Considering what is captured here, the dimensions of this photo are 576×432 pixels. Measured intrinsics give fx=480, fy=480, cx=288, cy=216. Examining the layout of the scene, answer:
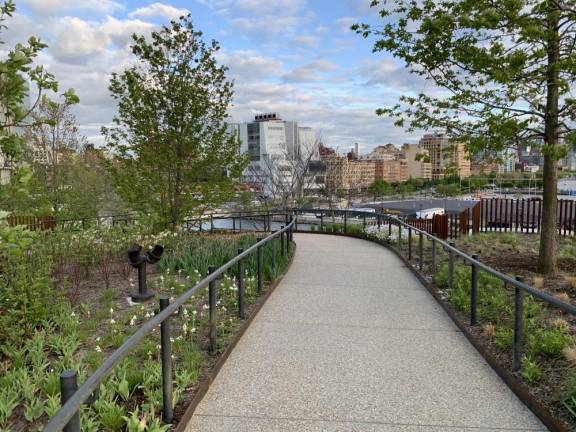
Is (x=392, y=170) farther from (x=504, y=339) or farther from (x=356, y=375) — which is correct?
(x=356, y=375)

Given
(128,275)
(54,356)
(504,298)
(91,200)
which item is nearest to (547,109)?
(504,298)

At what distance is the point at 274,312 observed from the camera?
246 inches

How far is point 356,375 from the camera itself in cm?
416

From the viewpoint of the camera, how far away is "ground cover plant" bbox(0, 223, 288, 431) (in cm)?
331

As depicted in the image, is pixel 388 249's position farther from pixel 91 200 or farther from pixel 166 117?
pixel 91 200

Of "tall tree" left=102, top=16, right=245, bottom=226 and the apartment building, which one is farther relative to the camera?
the apartment building

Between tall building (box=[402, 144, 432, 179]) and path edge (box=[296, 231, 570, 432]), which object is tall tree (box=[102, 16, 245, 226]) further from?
tall building (box=[402, 144, 432, 179])

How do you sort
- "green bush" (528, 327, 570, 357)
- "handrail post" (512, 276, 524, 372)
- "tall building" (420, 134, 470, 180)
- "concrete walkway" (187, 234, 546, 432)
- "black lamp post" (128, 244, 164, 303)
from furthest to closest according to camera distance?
"tall building" (420, 134, 470, 180) < "black lamp post" (128, 244, 164, 303) < "green bush" (528, 327, 570, 357) < "handrail post" (512, 276, 524, 372) < "concrete walkway" (187, 234, 546, 432)

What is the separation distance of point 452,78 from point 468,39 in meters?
0.83

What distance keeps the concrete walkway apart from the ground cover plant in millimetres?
355

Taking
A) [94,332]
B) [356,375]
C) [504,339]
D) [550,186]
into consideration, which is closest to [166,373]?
[356,375]

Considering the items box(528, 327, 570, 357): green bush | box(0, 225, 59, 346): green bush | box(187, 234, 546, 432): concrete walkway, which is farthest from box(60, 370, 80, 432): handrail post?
box(528, 327, 570, 357): green bush

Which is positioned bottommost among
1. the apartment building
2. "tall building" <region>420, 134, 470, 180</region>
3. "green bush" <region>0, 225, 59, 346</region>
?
"green bush" <region>0, 225, 59, 346</region>

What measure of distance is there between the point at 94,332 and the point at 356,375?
2.89 m
